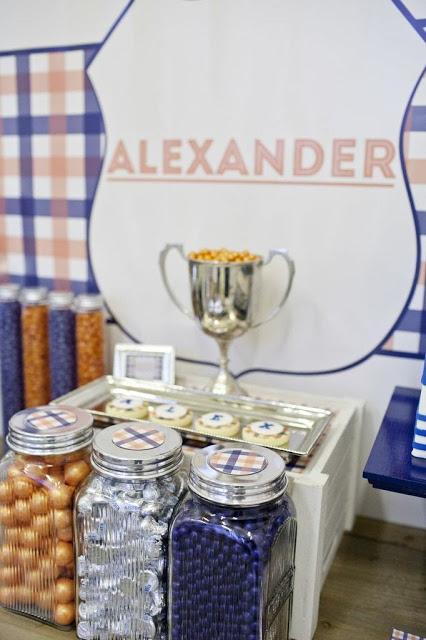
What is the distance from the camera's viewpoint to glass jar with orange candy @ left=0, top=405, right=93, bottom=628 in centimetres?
92

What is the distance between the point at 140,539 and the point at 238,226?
693mm

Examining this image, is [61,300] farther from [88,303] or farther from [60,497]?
[60,497]

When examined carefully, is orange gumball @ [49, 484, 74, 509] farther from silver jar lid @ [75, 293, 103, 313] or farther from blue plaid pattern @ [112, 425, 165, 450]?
silver jar lid @ [75, 293, 103, 313]

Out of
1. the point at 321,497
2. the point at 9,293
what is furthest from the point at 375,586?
the point at 9,293

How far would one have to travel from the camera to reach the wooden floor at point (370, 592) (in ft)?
3.16

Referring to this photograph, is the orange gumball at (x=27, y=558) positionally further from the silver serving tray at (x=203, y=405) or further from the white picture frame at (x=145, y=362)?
the white picture frame at (x=145, y=362)

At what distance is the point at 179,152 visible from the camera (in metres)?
1.37

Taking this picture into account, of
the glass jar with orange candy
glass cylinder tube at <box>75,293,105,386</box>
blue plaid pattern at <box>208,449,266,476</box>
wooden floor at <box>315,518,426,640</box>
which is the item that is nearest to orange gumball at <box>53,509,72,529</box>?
the glass jar with orange candy

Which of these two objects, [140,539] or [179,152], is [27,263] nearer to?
[179,152]

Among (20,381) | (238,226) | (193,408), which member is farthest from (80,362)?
(238,226)

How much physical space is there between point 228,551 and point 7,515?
35 cm

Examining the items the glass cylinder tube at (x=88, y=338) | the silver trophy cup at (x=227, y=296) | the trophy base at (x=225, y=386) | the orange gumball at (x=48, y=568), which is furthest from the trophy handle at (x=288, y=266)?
the orange gumball at (x=48, y=568)

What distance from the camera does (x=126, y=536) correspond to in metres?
0.87

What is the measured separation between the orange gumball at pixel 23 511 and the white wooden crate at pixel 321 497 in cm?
37
